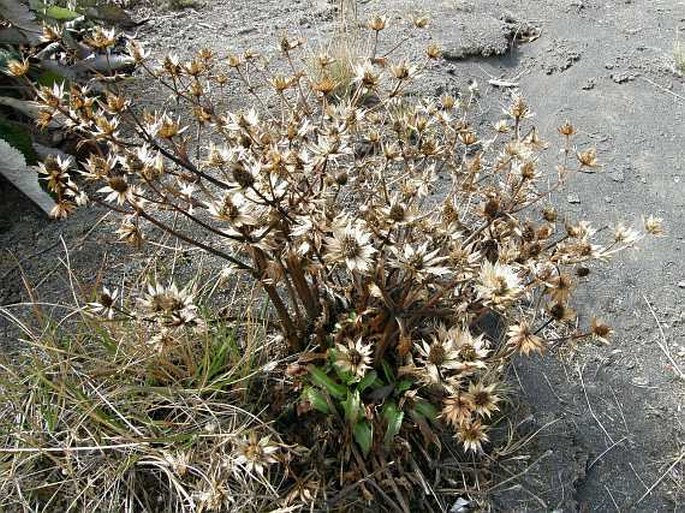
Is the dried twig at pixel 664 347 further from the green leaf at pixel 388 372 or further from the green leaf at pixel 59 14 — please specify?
the green leaf at pixel 59 14

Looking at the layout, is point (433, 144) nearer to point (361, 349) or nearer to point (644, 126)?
point (361, 349)

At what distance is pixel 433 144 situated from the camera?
1.58 metres

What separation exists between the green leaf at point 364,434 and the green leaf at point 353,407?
18 mm

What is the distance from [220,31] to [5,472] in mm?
2396

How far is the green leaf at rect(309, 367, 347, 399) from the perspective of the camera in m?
1.50

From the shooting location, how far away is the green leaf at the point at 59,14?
2.34 m

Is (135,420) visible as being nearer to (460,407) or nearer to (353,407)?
(353,407)

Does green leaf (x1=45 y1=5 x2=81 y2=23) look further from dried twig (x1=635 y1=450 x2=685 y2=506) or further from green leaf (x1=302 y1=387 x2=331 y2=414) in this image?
dried twig (x1=635 y1=450 x2=685 y2=506)

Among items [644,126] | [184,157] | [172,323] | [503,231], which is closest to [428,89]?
[644,126]

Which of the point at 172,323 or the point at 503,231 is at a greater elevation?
the point at 172,323

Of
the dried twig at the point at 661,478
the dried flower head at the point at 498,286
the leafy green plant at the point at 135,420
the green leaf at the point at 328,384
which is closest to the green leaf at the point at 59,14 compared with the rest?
the leafy green plant at the point at 135,420

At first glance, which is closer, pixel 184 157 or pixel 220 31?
pixel 184 157

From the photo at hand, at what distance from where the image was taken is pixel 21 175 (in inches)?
80.4

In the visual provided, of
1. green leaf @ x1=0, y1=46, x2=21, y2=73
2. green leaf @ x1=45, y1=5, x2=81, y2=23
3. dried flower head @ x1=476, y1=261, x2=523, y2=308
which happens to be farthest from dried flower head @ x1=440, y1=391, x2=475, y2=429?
green leaf @ x1=45, y1=5, x2=81, y2=23
